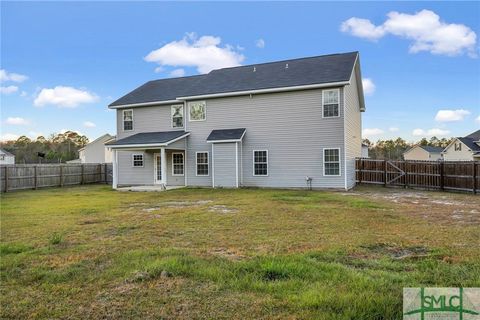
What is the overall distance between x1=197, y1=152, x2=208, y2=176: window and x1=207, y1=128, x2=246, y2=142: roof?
52.0 inches

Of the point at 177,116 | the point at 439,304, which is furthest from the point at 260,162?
the point at 439,304

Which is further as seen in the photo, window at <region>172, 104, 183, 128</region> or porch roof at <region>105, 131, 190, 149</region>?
window at <region>172, 104, 183, 128</region>

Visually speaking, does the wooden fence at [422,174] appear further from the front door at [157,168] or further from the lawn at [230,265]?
the front door at [157,168]

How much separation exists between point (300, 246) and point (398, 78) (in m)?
22.1

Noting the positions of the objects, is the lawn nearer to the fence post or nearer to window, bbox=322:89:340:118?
window, bbox=322:89:340:118

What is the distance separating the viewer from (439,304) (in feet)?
6.48

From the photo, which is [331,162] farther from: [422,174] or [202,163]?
[202,163]

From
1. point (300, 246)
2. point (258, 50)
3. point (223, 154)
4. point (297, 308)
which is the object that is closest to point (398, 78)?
point (258, 50)

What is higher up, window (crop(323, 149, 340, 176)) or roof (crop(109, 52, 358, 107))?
roof (crop(109, 52, 358, 107))

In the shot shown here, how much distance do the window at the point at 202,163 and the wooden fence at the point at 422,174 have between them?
8625 millimetres

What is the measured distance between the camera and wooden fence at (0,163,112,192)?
17875mm

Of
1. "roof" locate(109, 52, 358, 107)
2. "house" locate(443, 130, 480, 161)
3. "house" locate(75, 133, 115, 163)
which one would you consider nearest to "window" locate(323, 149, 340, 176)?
"roof" locate(109, 52, 358, 107)

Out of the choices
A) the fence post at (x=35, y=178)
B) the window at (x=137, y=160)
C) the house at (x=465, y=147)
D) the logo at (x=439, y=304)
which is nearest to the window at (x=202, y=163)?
the window at (x=137, y=160)

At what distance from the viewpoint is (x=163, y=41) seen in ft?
76.2
